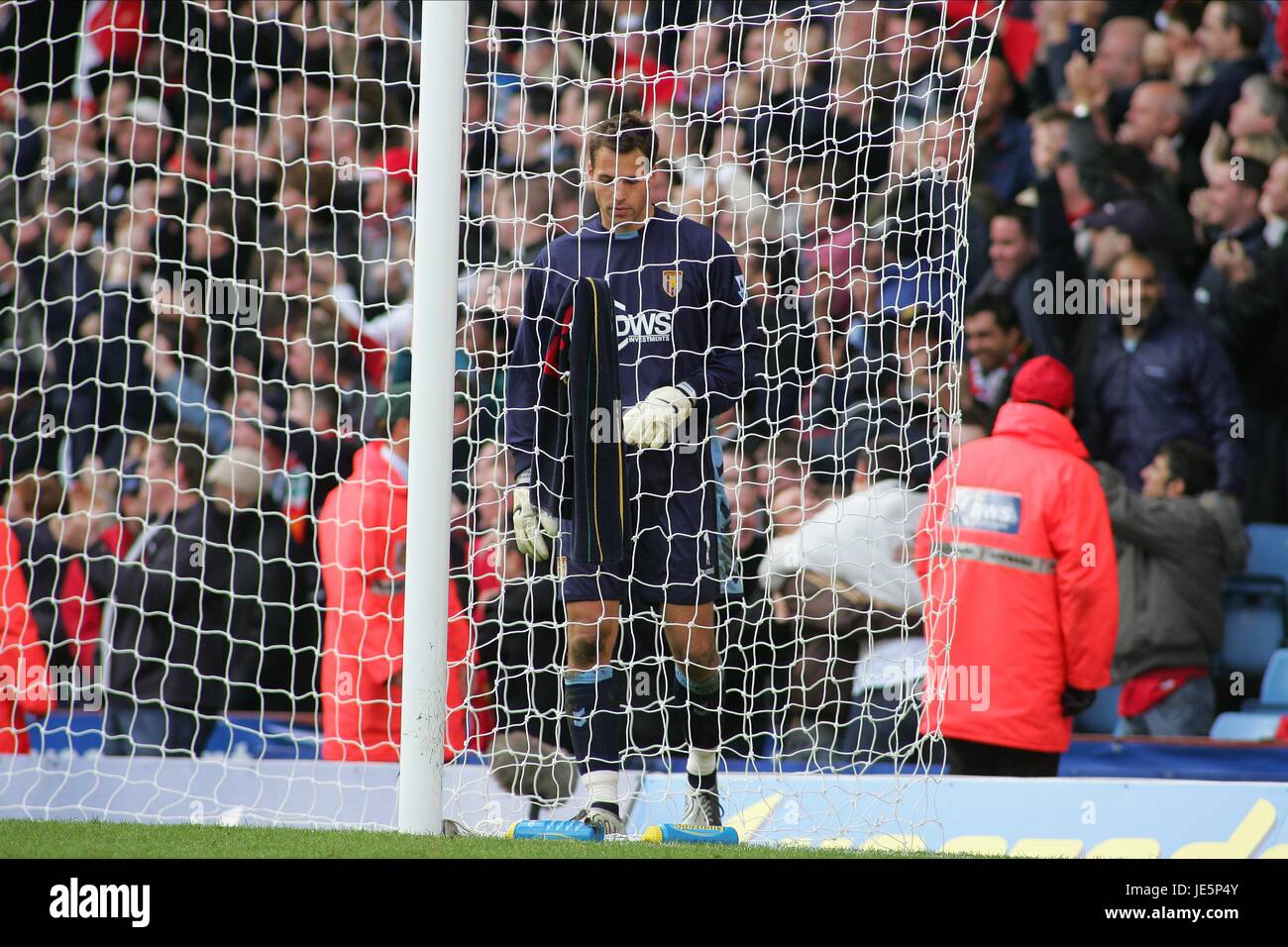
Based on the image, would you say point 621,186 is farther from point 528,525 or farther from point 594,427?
point 528,525

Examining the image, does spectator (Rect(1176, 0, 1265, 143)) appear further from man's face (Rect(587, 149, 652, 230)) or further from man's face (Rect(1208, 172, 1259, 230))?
man's face (Rect(587, 149, 652, 230))

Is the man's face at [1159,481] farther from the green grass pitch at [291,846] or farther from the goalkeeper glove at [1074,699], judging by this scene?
the green grass pitch at [291,846]

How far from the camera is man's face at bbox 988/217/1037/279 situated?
556cm

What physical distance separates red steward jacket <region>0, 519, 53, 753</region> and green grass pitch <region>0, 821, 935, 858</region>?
1367mm

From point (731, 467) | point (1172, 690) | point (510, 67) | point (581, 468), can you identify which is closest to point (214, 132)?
point (510, 67)

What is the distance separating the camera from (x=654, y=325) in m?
3.87

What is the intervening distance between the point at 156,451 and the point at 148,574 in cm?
61

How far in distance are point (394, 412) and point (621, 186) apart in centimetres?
168

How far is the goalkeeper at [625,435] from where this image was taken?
358cm

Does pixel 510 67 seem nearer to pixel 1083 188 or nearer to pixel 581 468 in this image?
pixel 1083 188

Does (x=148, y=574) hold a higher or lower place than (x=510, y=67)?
lower

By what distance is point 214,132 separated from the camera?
609 centimetres
